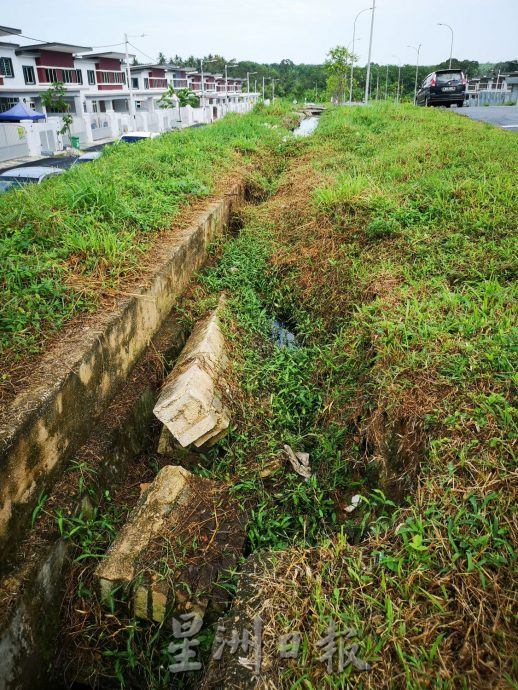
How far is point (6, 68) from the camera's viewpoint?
2702 cm

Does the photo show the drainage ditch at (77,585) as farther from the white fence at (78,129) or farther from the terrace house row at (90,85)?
the terrace house row at (90,85)

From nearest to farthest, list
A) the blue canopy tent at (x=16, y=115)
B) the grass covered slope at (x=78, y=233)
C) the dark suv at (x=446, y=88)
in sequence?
the grass covered slope at (x=78, y=233) < the dark suv at (x=446, y=88) < the blue canopy tent at (x=16, y=115)

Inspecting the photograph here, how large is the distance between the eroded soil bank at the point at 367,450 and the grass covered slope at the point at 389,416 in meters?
0.01

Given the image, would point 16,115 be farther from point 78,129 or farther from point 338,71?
point 338,71

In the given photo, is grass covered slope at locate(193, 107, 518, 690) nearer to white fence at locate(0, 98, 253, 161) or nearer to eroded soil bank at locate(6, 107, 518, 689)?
eroded soil bank at locate(6, 107, 518, 689)

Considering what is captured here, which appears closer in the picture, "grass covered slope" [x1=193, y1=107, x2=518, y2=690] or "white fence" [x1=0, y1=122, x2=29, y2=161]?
"grass covered slope" [x1=193, y1=107, x2=518, y2=690]

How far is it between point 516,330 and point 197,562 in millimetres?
2331

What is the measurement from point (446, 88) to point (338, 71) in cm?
2060

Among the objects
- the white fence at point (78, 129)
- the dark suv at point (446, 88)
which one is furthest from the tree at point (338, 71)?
the dark suv at point (446, 88)

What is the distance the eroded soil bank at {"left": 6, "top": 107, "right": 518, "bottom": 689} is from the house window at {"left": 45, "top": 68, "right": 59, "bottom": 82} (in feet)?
104

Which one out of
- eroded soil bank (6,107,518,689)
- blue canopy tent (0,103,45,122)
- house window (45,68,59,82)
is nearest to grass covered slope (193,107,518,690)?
eroded soil bank (6,107,518,689)

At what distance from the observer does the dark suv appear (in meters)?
16.2

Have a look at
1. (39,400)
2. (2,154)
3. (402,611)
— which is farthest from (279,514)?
(2,154)

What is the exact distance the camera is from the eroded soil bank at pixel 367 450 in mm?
1812
